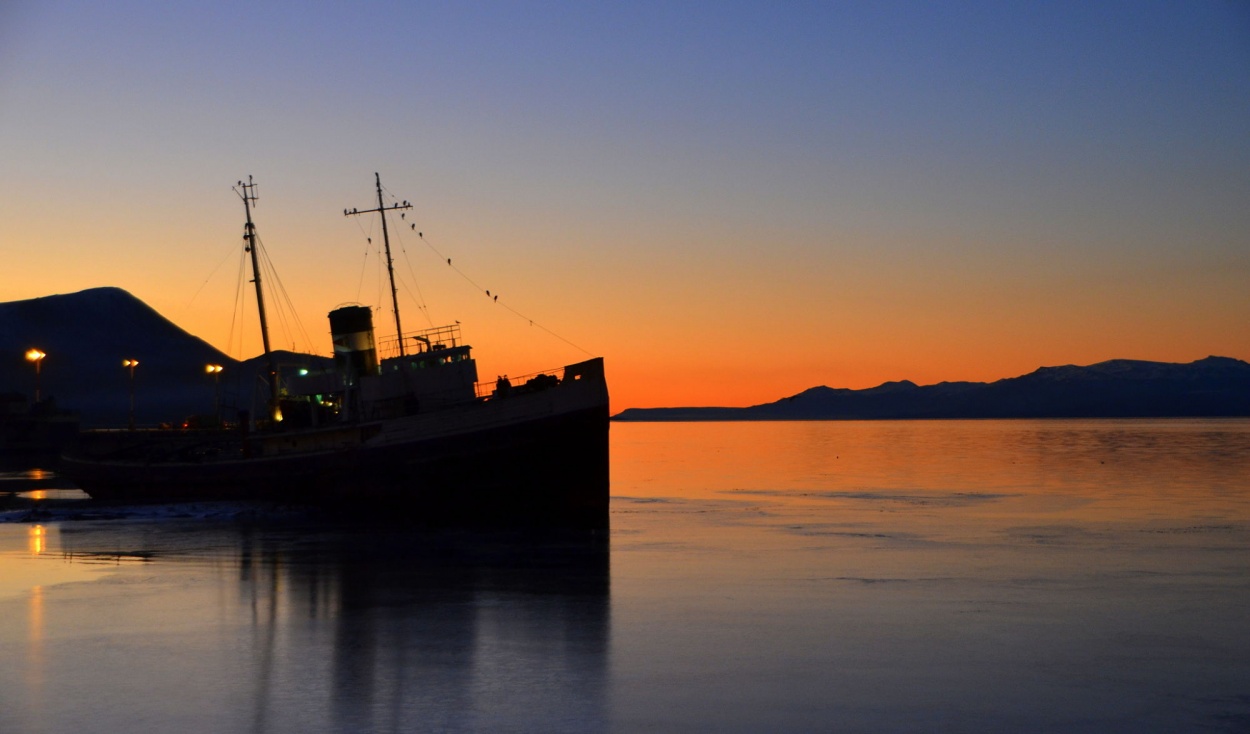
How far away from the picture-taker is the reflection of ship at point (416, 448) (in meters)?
35.0

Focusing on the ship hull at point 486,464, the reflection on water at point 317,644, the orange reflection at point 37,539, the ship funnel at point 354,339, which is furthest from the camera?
the ship funnel at point 354,339

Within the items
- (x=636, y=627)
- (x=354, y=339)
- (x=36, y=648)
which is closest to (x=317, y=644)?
(x=36, y=648)

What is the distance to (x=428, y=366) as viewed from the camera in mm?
38406

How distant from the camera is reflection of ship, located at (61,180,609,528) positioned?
35.0 meters

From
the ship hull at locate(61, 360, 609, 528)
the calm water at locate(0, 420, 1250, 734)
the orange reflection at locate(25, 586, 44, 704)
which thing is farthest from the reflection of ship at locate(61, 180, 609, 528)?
the orange reflection at locate(25, 586, 44, 704)

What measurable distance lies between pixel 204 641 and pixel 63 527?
20.5 m

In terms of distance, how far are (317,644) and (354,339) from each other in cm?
2634

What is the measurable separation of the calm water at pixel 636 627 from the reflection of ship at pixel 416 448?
325cm

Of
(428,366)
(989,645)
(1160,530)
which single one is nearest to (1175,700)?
(989,645)

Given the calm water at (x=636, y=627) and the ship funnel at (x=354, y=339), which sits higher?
the ship funnel at (x=354, y=339)

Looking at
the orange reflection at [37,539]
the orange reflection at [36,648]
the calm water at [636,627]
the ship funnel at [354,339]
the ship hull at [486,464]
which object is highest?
the ship funnel at [354,339]

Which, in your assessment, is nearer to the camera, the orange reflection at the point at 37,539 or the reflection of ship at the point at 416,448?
the orange reflection at the point at 37,539

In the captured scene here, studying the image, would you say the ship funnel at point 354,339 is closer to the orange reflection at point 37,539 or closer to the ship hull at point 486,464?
the ship hull at point 486,464

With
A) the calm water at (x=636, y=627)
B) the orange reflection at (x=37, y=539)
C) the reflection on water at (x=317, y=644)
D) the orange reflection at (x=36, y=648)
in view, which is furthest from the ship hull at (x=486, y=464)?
the orange reflection at (x=36, y=648)
